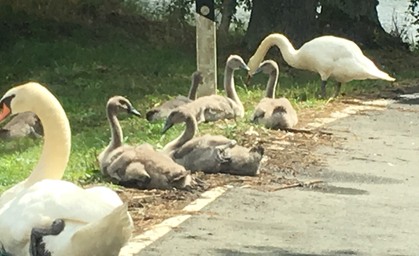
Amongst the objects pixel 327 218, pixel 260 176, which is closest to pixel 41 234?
pixel 327 218

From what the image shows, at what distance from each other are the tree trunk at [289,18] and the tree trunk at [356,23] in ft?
Answer: 5.67

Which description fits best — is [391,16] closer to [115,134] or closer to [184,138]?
[184,138]

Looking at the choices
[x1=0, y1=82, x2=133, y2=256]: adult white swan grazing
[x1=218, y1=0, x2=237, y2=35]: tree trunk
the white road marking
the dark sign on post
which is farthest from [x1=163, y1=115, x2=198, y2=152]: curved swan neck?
[x1=218, y1=0, x2=237, y2=35]: tree trunk

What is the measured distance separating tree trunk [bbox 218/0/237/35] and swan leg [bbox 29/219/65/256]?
14.2 meters

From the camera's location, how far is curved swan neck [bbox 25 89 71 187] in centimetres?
622

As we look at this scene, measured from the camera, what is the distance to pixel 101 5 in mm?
19672

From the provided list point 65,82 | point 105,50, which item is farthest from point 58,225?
point 105,50

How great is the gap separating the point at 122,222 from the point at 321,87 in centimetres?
896

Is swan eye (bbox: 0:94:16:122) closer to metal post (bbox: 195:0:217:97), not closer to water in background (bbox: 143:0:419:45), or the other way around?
metal post (bbox: 195:0:217:97)

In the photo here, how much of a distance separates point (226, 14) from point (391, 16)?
6415mm

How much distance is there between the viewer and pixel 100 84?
47.5 ft

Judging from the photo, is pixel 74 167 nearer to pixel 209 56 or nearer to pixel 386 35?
pixel 209 56

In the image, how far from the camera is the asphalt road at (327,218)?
6094mm

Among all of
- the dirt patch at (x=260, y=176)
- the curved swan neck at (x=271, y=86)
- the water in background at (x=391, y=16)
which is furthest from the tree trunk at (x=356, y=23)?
the dirt patch at (x=260, y=176)
